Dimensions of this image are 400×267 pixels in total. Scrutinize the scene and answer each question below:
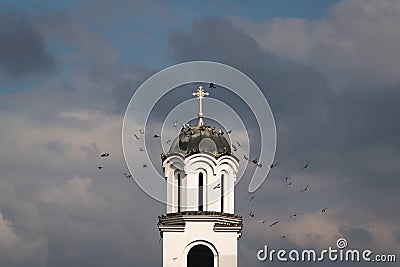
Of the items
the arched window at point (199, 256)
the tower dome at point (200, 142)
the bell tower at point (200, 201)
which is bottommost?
the arched window at point (199, 256)

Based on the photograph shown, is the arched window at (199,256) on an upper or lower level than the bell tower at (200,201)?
lower

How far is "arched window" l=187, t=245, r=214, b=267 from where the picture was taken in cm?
5306

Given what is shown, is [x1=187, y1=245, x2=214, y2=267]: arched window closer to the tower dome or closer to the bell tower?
the bell tower

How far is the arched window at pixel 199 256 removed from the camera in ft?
174

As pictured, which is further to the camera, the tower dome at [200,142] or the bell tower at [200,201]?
the tower dome at [200,142]

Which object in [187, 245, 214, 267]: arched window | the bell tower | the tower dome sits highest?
the tower dome

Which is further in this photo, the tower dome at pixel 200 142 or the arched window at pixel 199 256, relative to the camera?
the tower dome at pixel 200 142

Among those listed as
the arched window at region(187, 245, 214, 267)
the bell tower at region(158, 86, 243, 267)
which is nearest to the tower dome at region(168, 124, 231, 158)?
the bell tower at region(158, 86, 243, 267)

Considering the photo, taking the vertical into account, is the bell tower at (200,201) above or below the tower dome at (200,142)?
below

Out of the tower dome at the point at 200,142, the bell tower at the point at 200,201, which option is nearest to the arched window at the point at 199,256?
the bell tower at the point at 200,201

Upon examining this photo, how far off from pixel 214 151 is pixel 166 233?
16.7 feet

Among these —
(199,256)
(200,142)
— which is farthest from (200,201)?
(200,142)

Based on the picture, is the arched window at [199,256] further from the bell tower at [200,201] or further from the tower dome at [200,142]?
the tower dome at [200,142]

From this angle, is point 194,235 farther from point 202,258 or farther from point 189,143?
point 189,143
